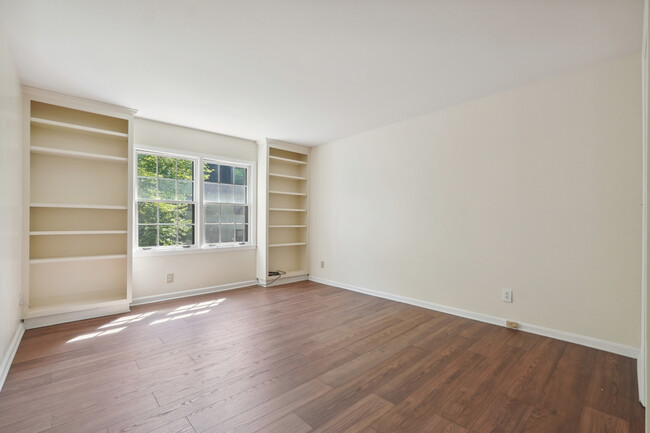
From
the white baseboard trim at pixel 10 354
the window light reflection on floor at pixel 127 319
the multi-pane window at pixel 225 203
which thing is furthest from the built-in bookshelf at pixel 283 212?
the white baseboard trim at pixel 10 354

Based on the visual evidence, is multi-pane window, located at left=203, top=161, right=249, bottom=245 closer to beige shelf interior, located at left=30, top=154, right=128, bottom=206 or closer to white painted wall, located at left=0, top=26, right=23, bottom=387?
beige shelf interior, located at left=30, top=154, right=128, bottom=206

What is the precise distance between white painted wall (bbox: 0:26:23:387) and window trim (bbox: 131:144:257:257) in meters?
1.01

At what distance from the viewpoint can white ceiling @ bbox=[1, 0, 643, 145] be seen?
6.07 feet

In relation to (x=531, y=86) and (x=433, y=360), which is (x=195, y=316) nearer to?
(x=433, y=360)

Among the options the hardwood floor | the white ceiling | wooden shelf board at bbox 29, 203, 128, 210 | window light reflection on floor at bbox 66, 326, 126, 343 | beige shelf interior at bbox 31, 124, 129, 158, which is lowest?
window light reflection on floor at bbox 66, 326, 126, 343

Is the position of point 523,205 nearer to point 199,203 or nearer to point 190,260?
point 199,203

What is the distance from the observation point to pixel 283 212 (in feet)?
17.4

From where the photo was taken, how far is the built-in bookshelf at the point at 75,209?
9.96 feet

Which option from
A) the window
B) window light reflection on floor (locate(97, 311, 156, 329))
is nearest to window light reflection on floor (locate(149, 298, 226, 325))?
window light reflection on floor (locate(97, 311, 156, 329))

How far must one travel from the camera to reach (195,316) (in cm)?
334

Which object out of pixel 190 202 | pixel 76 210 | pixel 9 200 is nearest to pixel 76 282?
pixel 76 210

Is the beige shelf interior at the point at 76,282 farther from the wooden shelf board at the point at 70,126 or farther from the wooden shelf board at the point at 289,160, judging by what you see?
the wooden shelf board at the point at 289,160

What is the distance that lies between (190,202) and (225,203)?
56 centimetres

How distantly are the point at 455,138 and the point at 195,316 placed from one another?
3650 mm
